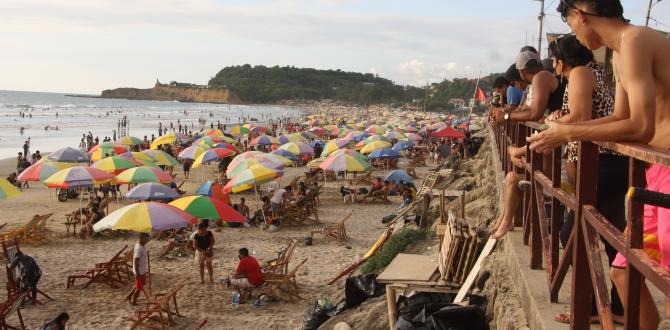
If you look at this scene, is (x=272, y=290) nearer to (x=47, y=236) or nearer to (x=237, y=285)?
(x=237, y=285)

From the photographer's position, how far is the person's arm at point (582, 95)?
2.90 m

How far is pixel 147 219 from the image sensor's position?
8883 millimetres

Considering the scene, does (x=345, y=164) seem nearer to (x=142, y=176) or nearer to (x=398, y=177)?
(x=398, y=177)

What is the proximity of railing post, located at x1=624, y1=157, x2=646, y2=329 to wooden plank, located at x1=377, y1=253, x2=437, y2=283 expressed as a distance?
12.8 ft

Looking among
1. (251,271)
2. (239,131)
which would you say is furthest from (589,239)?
(239,131)

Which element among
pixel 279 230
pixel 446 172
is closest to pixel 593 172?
pixel 279 230

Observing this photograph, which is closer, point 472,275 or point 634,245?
point 634,245

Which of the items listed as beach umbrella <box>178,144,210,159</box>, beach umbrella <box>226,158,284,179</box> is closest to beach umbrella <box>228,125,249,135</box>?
beach umbrella <box>178,144,210,159</box>

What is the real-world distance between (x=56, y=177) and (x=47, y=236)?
1320 millimetres

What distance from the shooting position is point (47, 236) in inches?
523

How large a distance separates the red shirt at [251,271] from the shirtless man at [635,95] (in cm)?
716

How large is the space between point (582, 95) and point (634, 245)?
127cm

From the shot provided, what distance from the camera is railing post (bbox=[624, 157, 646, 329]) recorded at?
1.76 metres

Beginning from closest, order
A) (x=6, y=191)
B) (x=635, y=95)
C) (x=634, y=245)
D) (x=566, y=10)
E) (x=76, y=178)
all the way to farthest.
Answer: (x=634, y=245), (x=635, y=95), (x=566, y=10), (x=6, y=191), (x=76, y=178)
